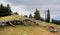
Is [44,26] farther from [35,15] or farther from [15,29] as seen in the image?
[35,15]

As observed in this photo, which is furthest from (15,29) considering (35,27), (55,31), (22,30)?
(55,31)

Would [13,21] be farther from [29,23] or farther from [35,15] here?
[35,15]

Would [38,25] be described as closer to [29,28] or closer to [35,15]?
[29,28]

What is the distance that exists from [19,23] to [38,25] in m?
6.00

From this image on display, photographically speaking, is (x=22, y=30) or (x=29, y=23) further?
(x=29, y=23)

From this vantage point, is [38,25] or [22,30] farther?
[38,25]

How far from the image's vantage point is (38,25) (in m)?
74.8

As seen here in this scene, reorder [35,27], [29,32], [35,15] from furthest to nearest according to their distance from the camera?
[35,15] < [35,27] < [29,32]

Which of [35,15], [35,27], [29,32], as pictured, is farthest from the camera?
[35,15]

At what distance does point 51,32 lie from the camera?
69.5 metres


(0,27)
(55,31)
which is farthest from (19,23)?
(55,31)

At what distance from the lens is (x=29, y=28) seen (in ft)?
230

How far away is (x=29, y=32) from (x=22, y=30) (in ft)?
7.20

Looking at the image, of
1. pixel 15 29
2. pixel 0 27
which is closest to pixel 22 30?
pixel 15 29
